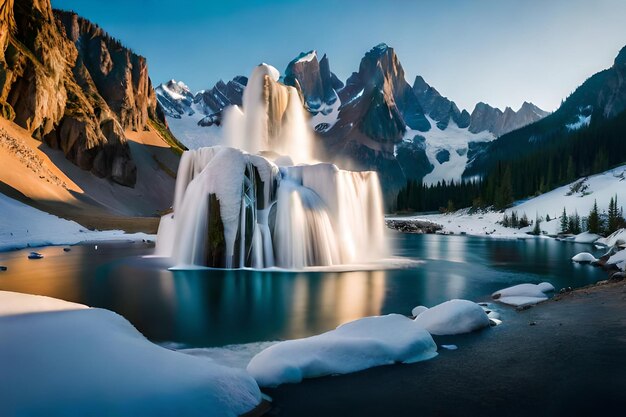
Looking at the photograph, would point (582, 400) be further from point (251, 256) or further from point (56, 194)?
point (56, 194)

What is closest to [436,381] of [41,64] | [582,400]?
[582,400]

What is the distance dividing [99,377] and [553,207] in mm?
94130

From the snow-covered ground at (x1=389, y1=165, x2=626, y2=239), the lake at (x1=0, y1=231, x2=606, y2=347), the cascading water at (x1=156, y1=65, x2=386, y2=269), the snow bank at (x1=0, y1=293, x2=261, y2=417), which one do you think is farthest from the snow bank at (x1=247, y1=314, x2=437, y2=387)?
the snow-covered ground at (x1=389, y1=165, x2=626, y2=239)

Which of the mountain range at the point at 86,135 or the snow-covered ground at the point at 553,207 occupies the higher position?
the mountain range at the point at 86,135

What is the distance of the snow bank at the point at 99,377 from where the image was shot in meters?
5.51

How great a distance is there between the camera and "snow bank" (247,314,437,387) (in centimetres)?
821

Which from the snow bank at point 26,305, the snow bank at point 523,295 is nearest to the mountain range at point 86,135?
the snow bank at point 26,305

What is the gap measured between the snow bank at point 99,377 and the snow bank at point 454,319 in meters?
6.53

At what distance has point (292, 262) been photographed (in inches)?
977

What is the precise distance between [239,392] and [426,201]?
141 m

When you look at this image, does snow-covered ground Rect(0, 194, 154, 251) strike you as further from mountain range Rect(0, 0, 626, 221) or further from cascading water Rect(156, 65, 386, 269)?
cascading water Rect(156, 65, 386, 269)

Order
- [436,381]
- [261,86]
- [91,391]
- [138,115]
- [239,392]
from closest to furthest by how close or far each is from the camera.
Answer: [91,391] → [239,392] → [436,381] → [261,86] → [138,115]

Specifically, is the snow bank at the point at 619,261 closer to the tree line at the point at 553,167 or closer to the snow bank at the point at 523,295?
the snow bank at the point at 523,295

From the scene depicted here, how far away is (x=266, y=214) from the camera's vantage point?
25.4 m
